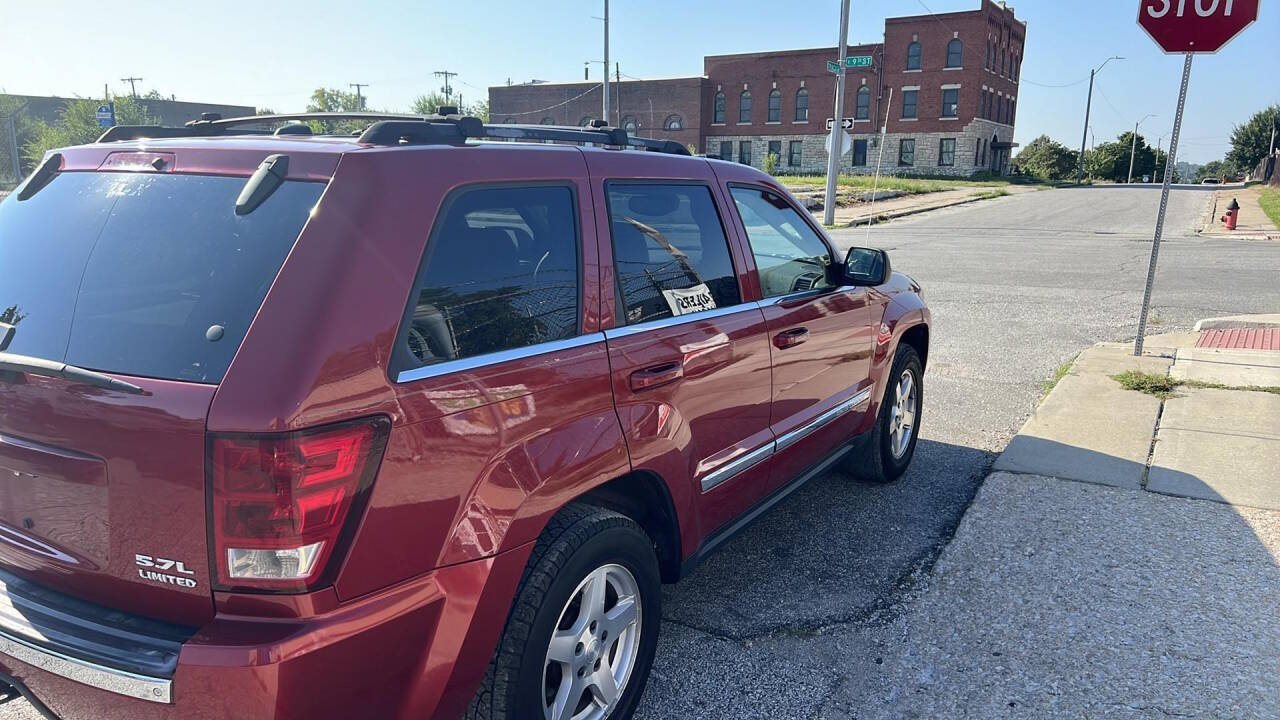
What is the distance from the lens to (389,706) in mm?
2033

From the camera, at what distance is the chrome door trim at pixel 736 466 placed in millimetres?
3199

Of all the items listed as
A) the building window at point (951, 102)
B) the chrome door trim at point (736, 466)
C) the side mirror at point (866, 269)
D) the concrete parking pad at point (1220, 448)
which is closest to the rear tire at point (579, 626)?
the chrome door trim at point (736, 466)

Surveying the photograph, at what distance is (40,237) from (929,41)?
63.1 m

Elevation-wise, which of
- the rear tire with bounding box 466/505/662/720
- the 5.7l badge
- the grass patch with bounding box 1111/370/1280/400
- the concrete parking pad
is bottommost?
the concrete parking pad

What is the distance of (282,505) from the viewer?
6.13 feet

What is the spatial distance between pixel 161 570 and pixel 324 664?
0.45m

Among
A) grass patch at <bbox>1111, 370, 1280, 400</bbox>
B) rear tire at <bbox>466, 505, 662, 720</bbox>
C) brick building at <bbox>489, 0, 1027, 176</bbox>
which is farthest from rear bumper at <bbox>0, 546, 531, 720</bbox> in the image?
brick building at <bbox>489, 0, 1027, 176</bbox>

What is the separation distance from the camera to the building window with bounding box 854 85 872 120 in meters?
60.5

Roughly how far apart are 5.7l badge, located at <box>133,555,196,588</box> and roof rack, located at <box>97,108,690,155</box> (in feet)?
3.83

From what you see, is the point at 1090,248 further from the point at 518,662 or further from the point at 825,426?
the point at 518,662

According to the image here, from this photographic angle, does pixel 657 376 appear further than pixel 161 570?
Yes

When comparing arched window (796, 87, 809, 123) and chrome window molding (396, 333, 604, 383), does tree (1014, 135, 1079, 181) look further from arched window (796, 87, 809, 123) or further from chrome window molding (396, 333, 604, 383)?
chrome window molding (396, 333, 604, 383)

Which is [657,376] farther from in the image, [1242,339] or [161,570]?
[1242,339]

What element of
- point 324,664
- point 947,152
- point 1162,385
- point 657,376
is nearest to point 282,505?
point 324,664
